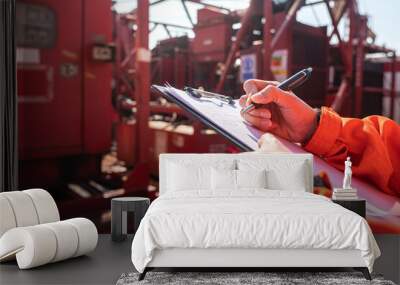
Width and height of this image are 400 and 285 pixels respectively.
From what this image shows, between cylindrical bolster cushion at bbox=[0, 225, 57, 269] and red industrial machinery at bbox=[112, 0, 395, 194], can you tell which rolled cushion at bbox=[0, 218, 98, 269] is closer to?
cylindrical bolster cushion at bbox=[0, 225, 57, 269]

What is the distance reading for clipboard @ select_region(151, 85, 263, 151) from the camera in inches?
156

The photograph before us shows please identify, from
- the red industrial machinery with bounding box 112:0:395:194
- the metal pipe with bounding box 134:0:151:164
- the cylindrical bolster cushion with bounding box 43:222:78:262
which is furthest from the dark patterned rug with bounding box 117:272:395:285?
the metal pipe with bounding box 134:0:151:164

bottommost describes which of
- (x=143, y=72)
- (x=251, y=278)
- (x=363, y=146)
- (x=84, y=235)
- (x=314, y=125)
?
(x=251, y=278)

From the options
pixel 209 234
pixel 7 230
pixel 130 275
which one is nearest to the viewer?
pixel 209 234

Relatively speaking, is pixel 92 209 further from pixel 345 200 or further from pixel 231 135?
pixel 345 200

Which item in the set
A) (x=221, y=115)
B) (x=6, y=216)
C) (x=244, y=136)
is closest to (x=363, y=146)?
(x=244, y=136)

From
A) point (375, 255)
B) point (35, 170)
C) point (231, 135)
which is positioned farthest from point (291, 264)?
point (35, 170)

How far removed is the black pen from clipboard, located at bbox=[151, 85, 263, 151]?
105 millimetres

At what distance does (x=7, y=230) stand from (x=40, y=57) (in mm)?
1510

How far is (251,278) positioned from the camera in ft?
9.29

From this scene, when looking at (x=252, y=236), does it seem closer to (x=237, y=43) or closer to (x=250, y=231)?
(x=250, y=231)

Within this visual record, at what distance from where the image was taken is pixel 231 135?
3.99m

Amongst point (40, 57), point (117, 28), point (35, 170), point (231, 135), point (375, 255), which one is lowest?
point (375, 255)

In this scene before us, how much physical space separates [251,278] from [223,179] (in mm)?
879
